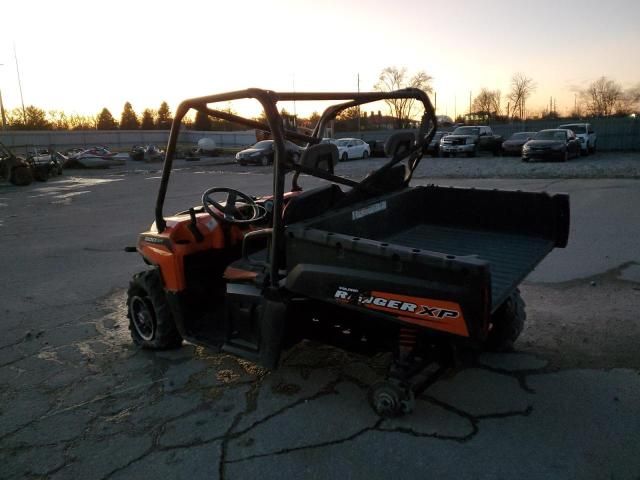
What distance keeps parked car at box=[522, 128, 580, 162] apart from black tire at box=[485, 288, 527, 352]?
1964 cm

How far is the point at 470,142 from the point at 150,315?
25.4 meters

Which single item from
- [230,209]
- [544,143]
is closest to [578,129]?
[544,143]

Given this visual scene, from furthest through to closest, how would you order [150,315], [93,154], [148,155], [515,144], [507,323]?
[148,155], [93,154], [515,144], [150,315], [507,323]

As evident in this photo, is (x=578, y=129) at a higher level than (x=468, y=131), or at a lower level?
lower

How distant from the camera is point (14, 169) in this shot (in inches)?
843

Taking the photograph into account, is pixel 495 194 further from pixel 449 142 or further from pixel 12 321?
pixel 449 142

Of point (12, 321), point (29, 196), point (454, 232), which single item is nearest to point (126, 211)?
point (29, 196)

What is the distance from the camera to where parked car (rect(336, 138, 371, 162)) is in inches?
1146

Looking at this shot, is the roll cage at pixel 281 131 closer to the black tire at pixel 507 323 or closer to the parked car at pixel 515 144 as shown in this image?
the black tire at pixel 507 323

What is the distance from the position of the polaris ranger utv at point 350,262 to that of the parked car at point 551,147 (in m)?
19.3

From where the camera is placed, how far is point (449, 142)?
90.0 feet

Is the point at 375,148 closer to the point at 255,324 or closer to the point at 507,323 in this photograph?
the point at 507,323

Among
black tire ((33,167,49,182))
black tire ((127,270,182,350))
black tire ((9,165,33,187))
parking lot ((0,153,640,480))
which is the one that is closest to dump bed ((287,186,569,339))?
parking lot ((0,153,640,480))

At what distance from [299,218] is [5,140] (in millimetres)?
51135
